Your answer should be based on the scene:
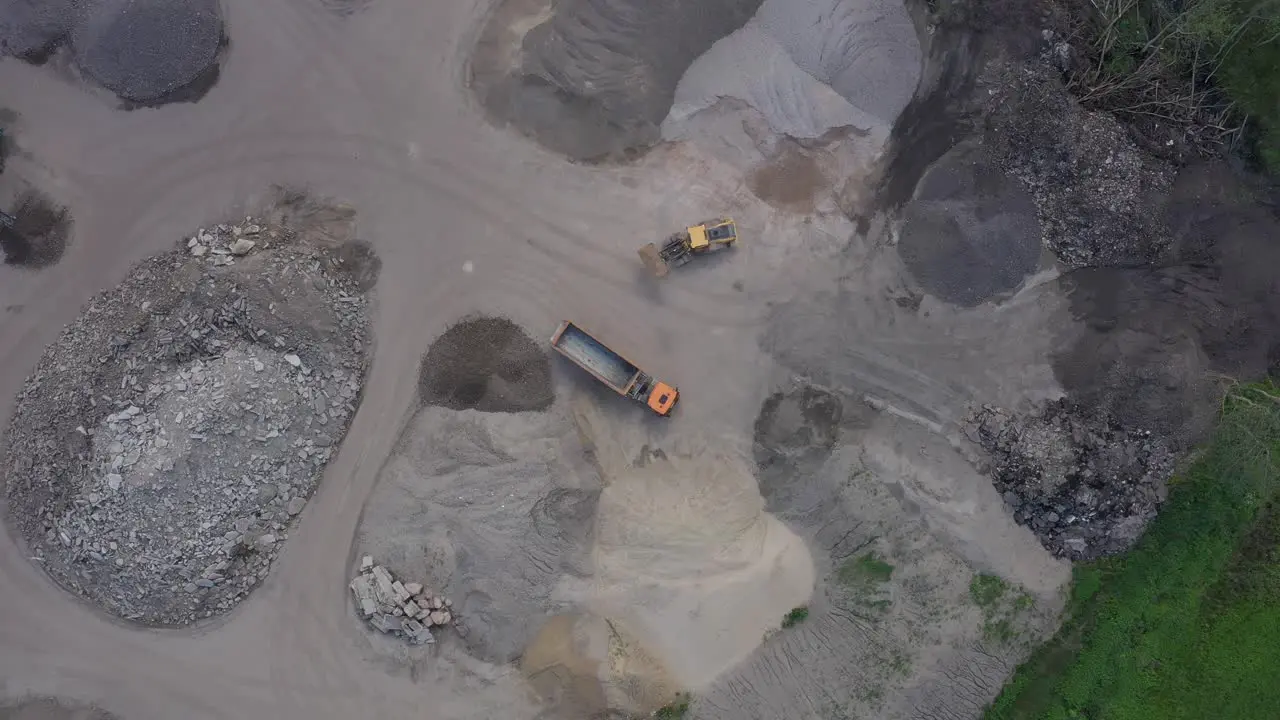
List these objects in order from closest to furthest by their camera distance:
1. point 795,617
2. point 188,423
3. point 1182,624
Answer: point 188,423
point 795,617
point 1182,624

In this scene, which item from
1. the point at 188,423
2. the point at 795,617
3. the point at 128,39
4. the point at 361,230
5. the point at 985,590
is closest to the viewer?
the point at 188,423

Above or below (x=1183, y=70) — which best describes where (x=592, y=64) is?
below

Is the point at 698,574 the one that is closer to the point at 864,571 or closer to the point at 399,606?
the point at 864,571

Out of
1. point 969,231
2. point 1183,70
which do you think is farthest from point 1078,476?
point 1183,70

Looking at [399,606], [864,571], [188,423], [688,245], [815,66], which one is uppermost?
[815,66]

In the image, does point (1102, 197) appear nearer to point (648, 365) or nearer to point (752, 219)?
point (752, 219)

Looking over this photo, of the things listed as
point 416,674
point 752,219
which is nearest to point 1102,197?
point 752,219

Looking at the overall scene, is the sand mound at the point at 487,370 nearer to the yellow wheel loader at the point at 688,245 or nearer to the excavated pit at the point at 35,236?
the yellow wheel loader at the point at 688,245

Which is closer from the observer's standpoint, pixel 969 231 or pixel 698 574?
pixel 698 574
